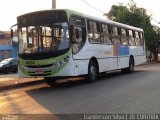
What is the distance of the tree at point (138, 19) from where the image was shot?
1964 inches

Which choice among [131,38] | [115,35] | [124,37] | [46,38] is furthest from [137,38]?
[46,38]

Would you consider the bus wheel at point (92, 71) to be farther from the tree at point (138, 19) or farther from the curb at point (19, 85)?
the tree at point (138, 19)

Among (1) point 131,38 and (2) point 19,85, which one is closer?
(2) point 19,85

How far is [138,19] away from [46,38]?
35966 mm

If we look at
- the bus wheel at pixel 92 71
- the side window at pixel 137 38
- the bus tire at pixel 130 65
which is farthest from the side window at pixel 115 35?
the side window at pixel 137 38

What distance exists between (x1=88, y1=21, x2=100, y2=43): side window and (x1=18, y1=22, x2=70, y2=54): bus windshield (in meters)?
2.49

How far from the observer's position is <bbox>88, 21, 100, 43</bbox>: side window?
59.4 ft

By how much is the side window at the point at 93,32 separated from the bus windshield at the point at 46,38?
8.16 ft

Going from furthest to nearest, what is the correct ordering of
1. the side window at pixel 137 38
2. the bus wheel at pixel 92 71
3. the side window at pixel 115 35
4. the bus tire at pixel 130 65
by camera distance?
the side window at pixel 137 38
the bus tire at pixel 130 65
the side window at pixel 115 35
the bus wheel at pixel 92 71

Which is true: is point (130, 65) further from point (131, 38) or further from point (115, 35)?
point (115, 35)

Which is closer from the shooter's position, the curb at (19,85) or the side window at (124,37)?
the curb at (19,85)

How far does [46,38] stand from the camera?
624 inches

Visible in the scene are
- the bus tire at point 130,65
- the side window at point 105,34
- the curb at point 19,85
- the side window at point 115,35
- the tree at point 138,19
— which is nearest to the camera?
the curb at point 19,85

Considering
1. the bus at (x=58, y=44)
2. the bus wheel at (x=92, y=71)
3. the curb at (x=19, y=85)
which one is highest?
the bus at (x=58, y=44)
